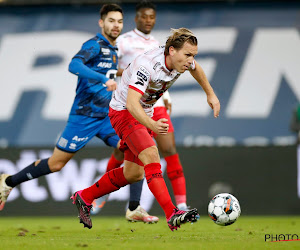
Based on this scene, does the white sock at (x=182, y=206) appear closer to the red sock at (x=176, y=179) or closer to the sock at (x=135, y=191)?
the red sock at (x=176, y=179)

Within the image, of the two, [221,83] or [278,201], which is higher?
[221,83]

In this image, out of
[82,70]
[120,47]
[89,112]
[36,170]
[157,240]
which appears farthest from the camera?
[120,47]

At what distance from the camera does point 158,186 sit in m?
5.69

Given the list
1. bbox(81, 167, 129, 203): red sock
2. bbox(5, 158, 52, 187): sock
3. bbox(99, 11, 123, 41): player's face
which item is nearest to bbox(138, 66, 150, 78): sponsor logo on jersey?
bbox(81, 167, 129, 203): red sock

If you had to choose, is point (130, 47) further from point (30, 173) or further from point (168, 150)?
point (30, 173)

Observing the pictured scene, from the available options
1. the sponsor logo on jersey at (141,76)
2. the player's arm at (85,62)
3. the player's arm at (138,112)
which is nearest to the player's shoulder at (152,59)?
the sponsor logo on jersey at (141,76)

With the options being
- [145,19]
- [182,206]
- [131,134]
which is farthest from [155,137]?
[131,134]

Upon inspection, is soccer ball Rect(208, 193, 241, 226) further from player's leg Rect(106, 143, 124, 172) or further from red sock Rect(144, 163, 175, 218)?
player's leg Rect(106, 143, 124, 172)

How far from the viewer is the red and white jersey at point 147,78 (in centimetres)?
574

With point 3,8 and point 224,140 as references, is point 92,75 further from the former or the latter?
point 3,8

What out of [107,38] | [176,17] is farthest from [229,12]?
[107,38]

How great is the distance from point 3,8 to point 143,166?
9.83 metres

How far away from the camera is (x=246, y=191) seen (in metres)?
10.1

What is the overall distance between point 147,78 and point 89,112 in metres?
Answer: 1.88
